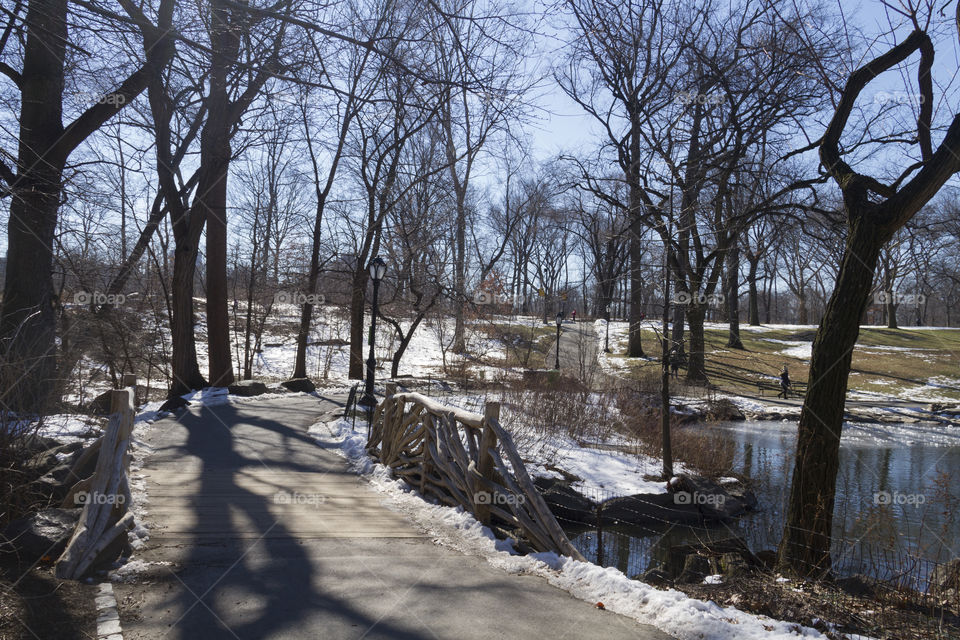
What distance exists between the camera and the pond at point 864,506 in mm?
7465

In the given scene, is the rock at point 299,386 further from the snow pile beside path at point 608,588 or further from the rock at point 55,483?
the rock at point 55,483

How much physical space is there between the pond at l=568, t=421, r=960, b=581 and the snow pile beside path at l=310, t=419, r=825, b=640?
1.69 meters

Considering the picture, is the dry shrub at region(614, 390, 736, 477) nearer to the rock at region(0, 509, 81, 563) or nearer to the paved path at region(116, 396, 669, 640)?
the paved path at region(116, 396, 669, 640)

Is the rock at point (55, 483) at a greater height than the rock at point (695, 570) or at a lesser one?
greater

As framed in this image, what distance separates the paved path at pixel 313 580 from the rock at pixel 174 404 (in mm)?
7849

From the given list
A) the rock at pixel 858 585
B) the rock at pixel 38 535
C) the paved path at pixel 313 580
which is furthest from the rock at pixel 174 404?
the rock at pixel 858 585

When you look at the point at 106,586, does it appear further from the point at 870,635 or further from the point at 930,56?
the point at 930,56

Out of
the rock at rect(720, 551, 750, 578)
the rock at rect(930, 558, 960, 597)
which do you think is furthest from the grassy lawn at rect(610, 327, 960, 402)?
the rock at rect(930, 558, 960, 597)

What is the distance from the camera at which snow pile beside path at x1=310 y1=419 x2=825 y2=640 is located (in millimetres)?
3873

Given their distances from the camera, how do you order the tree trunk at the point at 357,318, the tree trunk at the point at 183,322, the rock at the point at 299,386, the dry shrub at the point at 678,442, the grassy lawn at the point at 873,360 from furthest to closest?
1. the grassy lawn at the point at 873,360
2. the tree trunk at the point at 357,318
3. the rock at the point at 299,386
4. the tree trunk at the point at 183,322
5. the dry shrub at the point at 678,442

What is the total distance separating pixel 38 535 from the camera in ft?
16.0

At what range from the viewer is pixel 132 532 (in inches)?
227

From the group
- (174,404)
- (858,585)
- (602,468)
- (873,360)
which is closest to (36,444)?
(858,585)

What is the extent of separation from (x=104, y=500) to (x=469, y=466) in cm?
340
